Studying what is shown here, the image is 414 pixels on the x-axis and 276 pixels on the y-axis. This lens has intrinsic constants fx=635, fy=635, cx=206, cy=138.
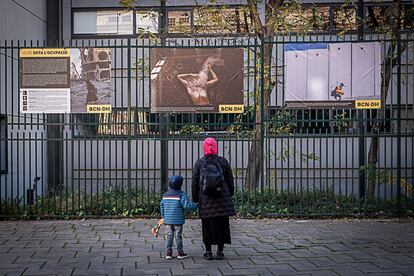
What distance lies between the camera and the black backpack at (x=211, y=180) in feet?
26.9

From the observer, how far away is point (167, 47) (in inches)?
471

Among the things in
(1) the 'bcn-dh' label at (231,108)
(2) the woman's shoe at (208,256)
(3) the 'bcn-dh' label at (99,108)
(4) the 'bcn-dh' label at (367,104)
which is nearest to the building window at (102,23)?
(3) the 'bcn-dh' label at (99,108)

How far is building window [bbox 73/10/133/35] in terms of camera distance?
58.3ft

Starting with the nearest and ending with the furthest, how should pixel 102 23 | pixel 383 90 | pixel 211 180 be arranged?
1. pixel 211 180
2. pixel 383 90
3. pixel 102 23

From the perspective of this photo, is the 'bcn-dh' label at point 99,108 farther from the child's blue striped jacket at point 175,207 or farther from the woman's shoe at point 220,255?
the woman's shoe at point 220,255

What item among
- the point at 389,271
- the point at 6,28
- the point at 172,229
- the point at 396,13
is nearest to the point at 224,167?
the point at 172,229

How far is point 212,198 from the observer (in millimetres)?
8289

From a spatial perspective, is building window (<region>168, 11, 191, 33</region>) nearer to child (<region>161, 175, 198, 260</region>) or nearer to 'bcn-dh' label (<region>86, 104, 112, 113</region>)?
'bcn-dh' label (<region>86, 104, 112, 113</region>)

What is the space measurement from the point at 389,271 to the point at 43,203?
714cm

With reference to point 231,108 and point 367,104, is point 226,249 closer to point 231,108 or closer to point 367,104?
point 231,108

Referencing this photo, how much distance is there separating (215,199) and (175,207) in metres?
0.53

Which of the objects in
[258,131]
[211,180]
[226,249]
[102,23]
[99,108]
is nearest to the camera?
[211,180]

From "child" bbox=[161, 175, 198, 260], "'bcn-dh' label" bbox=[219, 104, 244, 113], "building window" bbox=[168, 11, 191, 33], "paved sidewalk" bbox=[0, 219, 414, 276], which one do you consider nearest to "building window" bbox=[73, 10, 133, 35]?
"building window" bbox=[168, 11, 191, 33]

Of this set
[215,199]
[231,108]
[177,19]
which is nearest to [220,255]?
[215,199]
